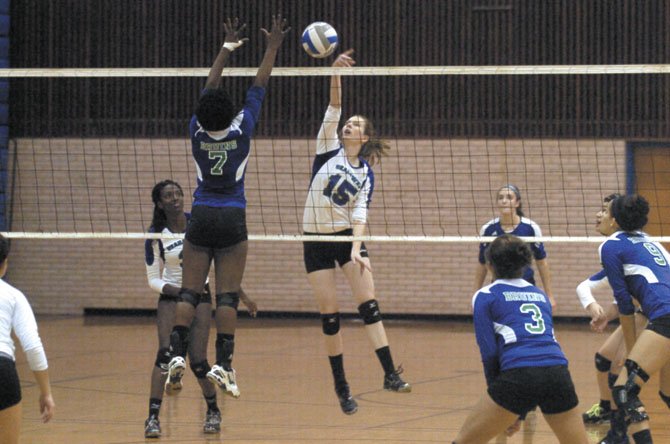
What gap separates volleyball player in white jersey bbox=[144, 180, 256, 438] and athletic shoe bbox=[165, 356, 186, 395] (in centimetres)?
40

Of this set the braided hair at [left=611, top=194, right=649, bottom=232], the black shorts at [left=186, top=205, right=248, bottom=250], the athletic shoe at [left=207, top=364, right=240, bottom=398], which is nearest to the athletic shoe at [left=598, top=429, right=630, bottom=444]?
the braided hair at [left=611, top=194, right=649, bottom=232]

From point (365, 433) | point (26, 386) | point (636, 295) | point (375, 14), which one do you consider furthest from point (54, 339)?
point (636, 295)

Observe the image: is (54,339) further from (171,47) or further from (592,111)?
(592,111)

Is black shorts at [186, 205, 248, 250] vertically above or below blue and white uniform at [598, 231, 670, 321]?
above

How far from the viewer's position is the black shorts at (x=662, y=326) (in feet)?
21.6

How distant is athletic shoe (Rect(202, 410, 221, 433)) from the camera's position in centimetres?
798

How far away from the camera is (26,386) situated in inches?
410

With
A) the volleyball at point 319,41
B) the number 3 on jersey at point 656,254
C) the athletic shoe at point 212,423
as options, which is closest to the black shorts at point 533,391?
the number 3 on jersey at point 656,254

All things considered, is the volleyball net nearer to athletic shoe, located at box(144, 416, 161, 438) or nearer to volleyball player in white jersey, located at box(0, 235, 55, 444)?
athletic shoe, located at box(144, 416, 161, 438)

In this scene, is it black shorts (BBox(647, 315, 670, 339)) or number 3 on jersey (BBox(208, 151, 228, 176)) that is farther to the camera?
number 3 on jersey (BBox(208, 151, 228, 176))

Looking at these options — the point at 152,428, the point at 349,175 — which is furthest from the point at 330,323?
the point at 152,428

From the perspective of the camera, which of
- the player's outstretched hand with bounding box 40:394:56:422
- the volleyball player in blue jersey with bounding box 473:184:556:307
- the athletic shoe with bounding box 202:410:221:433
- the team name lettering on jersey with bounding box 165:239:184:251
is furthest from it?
the volleyball player in blue jersey with bounding box 473:184:556:307

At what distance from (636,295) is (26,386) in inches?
242

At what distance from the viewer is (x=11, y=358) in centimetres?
500
